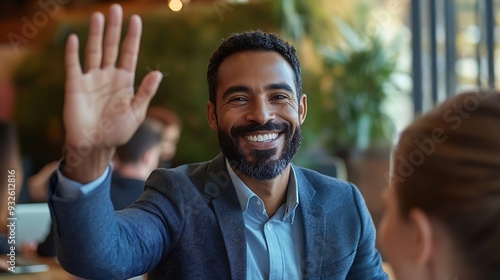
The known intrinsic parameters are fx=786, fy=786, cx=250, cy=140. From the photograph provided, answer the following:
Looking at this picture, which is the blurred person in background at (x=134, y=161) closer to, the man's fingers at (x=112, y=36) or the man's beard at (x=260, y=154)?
the man's beard at (x=260, y=154)

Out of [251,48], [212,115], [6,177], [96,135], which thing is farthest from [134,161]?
[96,135]

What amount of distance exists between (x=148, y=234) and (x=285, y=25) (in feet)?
14.6

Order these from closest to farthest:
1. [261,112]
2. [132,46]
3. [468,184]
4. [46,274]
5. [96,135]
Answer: [468,184] → [96,135] → [132,46] → [261,112] → [46,274]

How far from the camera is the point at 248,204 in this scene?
168 centimetres

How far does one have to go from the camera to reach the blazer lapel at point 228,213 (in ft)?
5.26

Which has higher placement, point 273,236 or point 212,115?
point 212,115

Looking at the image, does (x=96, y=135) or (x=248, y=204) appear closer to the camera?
(x=96, y=135)

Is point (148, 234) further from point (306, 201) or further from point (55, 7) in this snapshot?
point (55, 7)

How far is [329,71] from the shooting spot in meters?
5.84

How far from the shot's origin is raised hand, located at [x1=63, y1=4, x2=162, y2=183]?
1.23 m

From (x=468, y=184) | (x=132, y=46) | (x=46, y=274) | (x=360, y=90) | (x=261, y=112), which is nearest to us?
(x=468, y=184)

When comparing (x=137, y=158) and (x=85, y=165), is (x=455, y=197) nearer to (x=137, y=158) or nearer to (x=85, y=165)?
(x=85, y=165)

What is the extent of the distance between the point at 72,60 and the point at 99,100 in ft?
0.25

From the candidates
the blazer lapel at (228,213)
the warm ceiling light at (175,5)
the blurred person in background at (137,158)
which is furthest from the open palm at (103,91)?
the warm ceiling light at (175,5)
